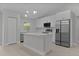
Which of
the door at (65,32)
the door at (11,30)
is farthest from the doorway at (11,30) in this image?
the door at (65,32)

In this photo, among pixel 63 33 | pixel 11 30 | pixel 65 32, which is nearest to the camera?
pixel 65 32

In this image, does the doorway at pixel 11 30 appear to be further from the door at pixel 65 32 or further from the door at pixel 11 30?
the door at pixel 65 32

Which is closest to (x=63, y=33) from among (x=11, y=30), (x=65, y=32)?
(x=65, y=32)

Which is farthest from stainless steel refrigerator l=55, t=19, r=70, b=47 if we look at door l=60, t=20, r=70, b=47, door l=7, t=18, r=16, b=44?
door l=7, t=18, r=16, b=44

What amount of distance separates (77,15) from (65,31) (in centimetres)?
146

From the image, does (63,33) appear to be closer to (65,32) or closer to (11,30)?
(65,32)

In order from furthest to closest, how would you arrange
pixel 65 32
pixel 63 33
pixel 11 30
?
pixel 11 30, pixel 63 33, pixel 65 32

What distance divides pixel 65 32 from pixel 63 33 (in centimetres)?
15

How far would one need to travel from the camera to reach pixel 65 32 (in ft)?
18.1

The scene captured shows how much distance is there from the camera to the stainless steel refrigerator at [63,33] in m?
5.41

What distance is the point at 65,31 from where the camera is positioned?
5.53m

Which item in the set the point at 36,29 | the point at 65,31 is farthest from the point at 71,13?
the point at 36,29

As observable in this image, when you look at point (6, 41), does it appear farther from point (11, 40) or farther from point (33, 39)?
point (33, 39)

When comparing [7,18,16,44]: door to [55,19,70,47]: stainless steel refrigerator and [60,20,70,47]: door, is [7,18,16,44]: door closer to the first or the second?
[55,19,70,47]: stainless steel refrigerator
